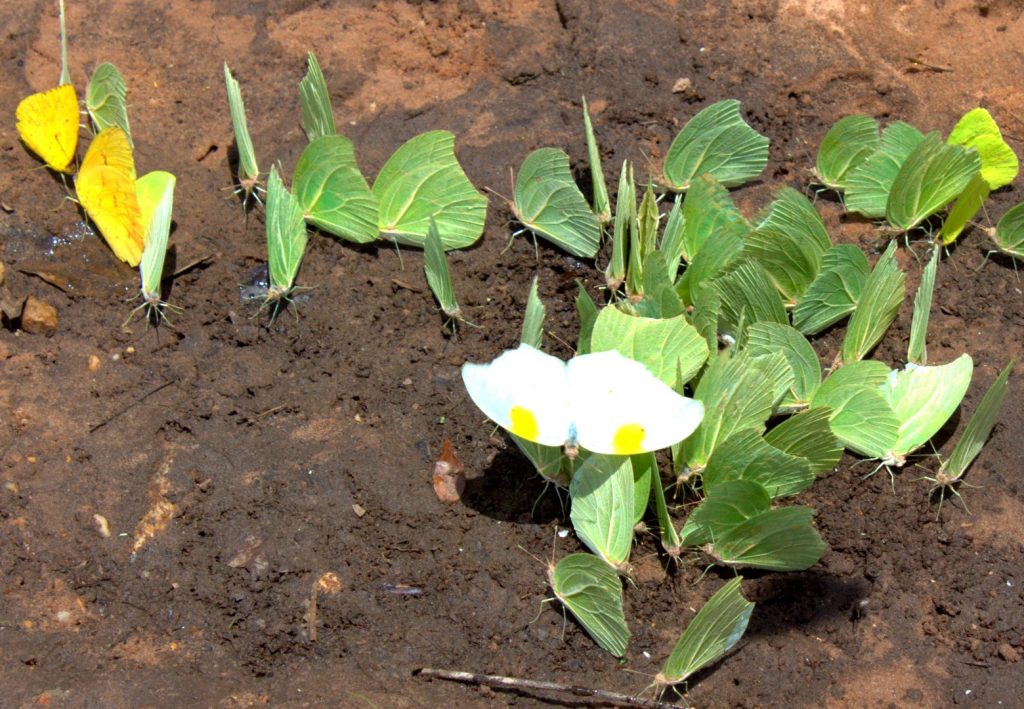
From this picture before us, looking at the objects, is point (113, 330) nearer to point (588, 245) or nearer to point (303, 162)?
point (303, 162)

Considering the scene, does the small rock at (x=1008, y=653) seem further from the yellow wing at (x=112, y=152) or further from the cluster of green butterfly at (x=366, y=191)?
the yellow wing at (x=112, y=152)

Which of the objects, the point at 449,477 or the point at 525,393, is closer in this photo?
the point at 525,393

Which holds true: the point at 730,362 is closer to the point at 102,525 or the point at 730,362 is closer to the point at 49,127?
the point at 102,525

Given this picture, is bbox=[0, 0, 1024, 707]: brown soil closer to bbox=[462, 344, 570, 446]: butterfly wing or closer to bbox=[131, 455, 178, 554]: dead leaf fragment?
bbox=[131, 455, 178, 554]: dead leaf fragment

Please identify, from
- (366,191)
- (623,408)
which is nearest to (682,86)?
(366,191)

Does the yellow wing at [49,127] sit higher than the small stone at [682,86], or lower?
lower

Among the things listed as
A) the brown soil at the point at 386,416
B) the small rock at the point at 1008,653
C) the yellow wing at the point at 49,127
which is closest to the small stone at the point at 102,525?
the brown soil at the point at 386,416
